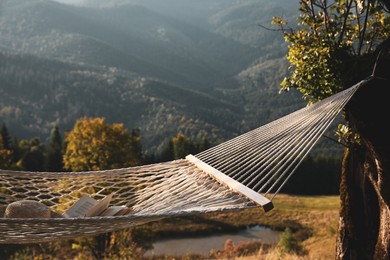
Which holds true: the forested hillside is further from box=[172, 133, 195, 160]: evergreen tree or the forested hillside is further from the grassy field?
the grassy field

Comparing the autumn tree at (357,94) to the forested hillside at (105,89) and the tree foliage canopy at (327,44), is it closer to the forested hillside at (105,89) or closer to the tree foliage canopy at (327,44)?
the tree foliage canopy at (327,44)

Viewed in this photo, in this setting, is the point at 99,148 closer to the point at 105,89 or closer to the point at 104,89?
the point at 104,89

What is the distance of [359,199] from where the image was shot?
3.26m

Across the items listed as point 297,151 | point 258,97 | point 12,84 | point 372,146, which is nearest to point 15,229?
point 297,151

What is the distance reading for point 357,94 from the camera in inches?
105

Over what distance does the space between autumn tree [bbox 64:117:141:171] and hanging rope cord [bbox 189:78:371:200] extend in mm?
9578

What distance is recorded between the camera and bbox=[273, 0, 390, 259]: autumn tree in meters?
2.64

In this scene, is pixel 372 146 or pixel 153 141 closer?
pixel 372 146

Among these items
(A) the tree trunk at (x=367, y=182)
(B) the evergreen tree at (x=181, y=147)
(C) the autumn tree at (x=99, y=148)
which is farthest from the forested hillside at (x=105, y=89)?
(A) the tree trunk at (x=367, y=182)

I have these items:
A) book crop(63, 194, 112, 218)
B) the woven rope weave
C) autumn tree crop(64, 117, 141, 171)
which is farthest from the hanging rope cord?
autumn tree crop(64, 117, 141, 171)

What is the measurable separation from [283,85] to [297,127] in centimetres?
102

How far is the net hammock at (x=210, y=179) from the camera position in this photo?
1.82m

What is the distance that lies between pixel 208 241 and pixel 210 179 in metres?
12.9

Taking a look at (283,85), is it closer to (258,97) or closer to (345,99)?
(345,99)
